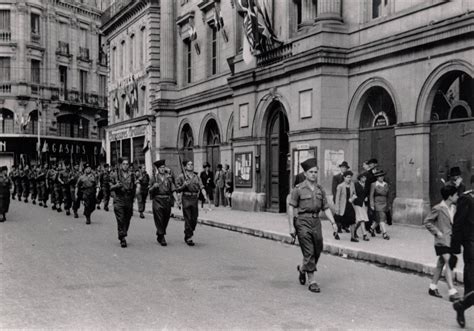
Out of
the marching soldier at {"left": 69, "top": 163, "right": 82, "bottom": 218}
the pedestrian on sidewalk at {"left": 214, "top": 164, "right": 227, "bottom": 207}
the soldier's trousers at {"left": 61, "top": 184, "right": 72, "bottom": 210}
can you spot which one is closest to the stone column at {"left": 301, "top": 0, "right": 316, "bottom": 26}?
the pedestrian on sidewalk at {"left": 214, "top": 164, "right": 227, "bottom": 207}

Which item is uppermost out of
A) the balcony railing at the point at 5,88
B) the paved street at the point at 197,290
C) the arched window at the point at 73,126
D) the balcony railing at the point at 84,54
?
the balcony railing at the point at 84,54

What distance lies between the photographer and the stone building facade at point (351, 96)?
49.0ft

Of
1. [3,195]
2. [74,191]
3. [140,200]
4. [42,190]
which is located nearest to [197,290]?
[3,195]

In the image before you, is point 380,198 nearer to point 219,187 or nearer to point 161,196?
point 161,196

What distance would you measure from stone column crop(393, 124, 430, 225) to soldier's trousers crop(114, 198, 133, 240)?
7361mm

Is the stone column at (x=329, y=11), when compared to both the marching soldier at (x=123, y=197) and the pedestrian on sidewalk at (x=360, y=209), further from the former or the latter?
the marching soldier at (x=123, y=197)

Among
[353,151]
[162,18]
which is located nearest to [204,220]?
[353,151]

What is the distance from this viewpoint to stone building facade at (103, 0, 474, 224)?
14.9m

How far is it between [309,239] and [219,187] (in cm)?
1710

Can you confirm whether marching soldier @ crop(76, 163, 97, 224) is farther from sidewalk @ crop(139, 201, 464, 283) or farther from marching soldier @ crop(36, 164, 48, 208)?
marching soldier @ crop(36, 164, 48, 208)

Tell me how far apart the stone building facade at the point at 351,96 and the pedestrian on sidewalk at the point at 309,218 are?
278 inches

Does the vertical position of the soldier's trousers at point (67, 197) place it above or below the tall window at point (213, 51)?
below

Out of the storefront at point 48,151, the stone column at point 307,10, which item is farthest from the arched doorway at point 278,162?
the storefront at point 48,151

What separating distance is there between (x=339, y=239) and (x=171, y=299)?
21.5 ft
